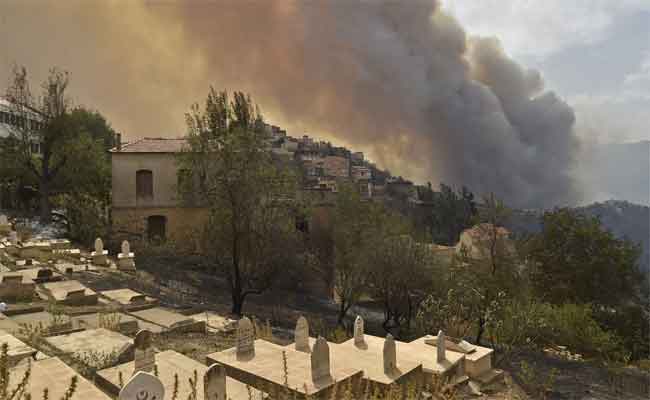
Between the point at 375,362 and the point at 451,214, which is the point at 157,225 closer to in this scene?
the point at 375,362

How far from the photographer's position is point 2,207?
24703mm

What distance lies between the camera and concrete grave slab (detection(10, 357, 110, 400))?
4203 mm

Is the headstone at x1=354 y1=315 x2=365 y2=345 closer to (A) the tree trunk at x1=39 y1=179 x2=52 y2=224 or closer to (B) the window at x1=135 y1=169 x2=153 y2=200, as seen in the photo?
(B) the window at x1=135 y1=169 x2=153 y2=200

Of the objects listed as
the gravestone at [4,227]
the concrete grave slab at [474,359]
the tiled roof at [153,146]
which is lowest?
the concrete grave slab at [474,359]

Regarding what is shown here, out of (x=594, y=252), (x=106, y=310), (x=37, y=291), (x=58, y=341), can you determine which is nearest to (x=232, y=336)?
(x=106, y=310)

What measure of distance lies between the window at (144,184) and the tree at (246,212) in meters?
10.0

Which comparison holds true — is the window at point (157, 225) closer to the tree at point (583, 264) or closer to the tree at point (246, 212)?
the tree at point (246, 212)

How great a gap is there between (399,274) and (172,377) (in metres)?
10.8

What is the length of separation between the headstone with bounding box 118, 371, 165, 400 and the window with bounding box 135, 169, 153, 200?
74.2 ft

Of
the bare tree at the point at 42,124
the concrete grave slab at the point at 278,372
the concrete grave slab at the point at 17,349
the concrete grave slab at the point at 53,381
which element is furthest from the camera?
the bare tree at the point at 42,124

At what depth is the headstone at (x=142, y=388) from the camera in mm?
3244

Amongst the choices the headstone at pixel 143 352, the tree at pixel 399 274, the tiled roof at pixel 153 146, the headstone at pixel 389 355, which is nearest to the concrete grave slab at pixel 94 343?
the headstone at pixel 143 352

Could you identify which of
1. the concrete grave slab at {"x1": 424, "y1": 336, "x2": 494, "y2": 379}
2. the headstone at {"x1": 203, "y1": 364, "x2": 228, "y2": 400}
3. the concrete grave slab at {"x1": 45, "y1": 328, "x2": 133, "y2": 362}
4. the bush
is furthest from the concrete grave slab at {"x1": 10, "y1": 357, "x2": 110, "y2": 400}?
the bush

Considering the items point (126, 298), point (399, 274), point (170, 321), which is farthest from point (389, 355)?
point (399, 274)
